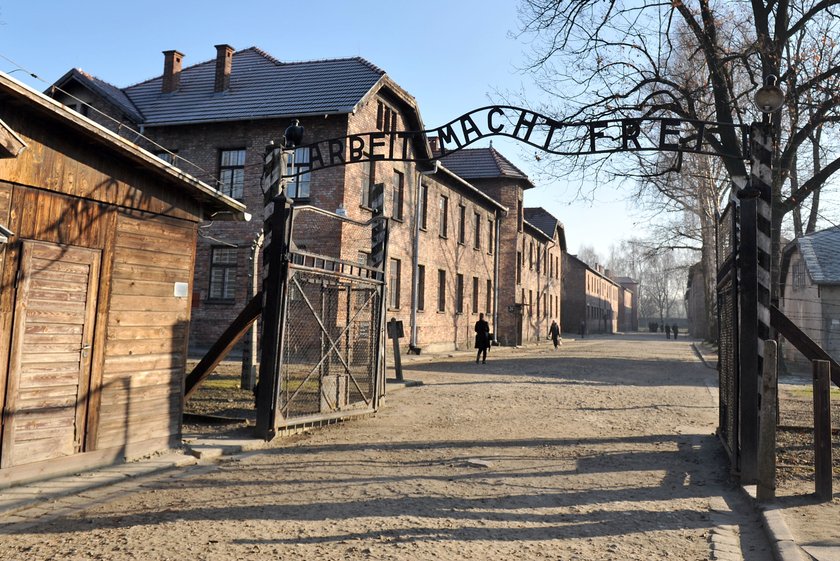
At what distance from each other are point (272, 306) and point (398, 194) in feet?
53.4

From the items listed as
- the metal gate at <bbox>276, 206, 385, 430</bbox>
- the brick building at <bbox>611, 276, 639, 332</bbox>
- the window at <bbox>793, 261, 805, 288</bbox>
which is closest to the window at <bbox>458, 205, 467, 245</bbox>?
the window at <bbox>793, 261, 805, 288</bbox>

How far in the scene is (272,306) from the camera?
28.5ft

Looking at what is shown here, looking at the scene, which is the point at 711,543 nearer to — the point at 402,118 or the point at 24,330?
the point at 24,330

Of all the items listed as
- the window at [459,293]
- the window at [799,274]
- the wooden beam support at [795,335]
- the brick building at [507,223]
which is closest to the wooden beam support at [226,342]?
the wooden beam support at [795,335]

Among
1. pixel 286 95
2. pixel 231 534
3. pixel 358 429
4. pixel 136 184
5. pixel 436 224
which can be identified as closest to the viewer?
pixel 231 534

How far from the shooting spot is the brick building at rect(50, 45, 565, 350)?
20938mm

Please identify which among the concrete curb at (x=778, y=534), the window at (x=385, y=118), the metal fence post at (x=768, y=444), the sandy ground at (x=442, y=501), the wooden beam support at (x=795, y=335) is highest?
the window at (x=385, y=118)

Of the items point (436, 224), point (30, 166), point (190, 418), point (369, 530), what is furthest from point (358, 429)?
point (436, 224)

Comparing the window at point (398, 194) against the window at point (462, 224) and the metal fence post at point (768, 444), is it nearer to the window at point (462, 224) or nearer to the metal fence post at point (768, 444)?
the window at point (462, 224)

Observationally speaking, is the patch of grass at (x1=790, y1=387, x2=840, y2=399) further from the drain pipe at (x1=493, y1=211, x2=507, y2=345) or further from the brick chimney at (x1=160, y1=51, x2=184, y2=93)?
the brick chimney at (x1=160, y1=51, x2=184, y2=93)

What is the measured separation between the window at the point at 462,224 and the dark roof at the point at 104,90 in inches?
579

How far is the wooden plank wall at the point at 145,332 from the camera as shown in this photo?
6.91 m

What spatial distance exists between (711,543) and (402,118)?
70.5ft

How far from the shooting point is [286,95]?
2173cm
